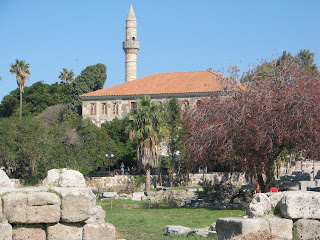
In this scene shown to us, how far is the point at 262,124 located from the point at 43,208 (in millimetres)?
13826

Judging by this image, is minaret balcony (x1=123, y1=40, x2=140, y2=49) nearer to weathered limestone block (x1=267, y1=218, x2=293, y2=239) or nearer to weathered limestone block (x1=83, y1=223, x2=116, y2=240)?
weathered limestone block (x1=83, y1=223, x2=116, y2=240)

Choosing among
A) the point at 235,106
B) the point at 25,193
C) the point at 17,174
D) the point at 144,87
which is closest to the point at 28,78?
the point at 144,87

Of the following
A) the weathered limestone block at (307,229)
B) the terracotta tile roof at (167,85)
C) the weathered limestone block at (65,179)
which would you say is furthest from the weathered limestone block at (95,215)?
the terracotta tile roof at (167,85)

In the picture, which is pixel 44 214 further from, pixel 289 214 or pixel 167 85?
pixel 167 85

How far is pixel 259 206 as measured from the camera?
10227 mm

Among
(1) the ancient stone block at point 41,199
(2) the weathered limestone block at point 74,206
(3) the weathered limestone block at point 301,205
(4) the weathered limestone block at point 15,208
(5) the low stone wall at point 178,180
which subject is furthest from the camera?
(5) the low stone wall at point 178,180

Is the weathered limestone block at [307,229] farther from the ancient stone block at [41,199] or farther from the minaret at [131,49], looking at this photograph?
the minaret at [131,49]

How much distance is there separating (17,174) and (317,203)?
31.4 metres

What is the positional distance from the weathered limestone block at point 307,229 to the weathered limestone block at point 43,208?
4.30 m

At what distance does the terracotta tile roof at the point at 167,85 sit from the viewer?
61.6 meters

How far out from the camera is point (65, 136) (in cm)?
4481

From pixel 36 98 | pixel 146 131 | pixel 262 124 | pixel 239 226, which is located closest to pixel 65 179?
pixel 239 226

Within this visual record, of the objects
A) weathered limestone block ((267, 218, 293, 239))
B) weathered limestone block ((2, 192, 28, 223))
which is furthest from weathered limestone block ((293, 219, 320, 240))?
weathered limestone block ((2, 192, 28, 223))

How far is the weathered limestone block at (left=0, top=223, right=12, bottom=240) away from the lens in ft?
28.9
